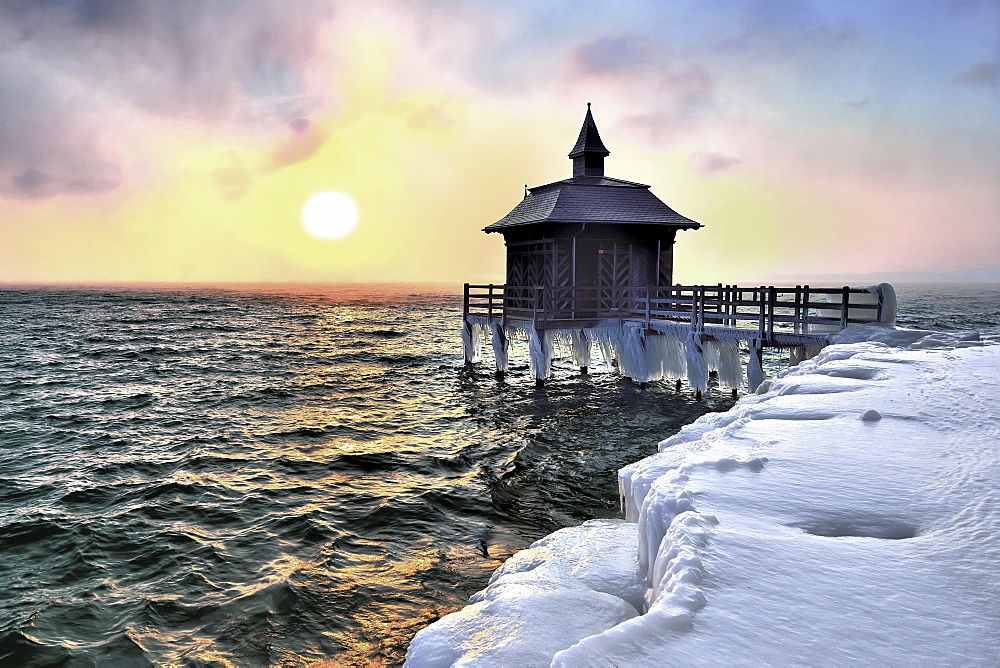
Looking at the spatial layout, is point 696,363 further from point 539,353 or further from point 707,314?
point 539,353

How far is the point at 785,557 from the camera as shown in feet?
10.5

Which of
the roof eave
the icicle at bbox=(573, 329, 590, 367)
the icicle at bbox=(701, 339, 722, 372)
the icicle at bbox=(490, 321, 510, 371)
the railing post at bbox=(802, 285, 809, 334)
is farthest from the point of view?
the icicle at bbox=(490, 321, 510, 371)

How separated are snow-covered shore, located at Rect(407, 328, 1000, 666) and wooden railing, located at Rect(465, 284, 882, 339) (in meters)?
8.76

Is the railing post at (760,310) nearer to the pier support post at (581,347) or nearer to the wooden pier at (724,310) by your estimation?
the wooden pier at (724,310)

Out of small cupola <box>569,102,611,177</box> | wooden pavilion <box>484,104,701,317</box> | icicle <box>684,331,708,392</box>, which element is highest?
small cupola <box>569,102,611,177</box>

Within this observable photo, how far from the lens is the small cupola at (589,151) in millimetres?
28078

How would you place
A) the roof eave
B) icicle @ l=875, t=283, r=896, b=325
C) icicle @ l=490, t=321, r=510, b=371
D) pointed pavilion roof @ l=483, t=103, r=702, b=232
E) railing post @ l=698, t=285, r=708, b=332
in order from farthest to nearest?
icicle @ l=490, t=321, r=510, b=371
pointed pavilion roof @ l=483, t=103, r=702, b=232
the roof eave
railing post @ l=698, t=285, r=708, b=332
icicle @ l=875, t=283, r=896, b=325

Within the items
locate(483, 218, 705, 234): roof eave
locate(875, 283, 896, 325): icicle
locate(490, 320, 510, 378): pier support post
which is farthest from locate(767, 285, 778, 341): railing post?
locate(490, 320, 510, 378): pier support post

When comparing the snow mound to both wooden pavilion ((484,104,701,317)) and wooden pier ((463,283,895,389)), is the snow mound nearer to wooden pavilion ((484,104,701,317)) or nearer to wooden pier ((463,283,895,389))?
wooden pier ((463,283,895,389))

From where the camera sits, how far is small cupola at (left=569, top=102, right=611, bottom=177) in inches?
1105

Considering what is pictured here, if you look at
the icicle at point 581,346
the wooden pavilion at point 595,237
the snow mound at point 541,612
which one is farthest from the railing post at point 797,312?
the snow mound at point 541,612

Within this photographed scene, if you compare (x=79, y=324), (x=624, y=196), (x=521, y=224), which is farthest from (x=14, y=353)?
(x=624, y=196)

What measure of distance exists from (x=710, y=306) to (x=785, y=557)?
17.4 metres

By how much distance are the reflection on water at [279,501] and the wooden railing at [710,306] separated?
2947 mm
